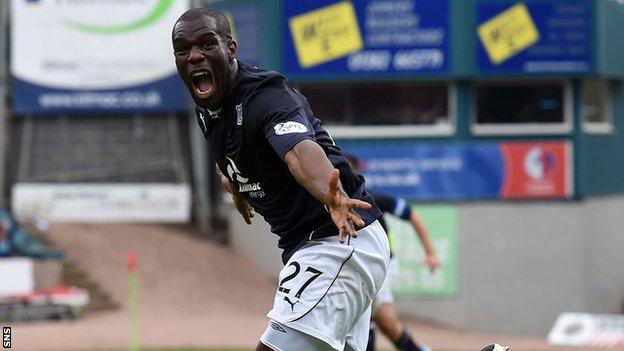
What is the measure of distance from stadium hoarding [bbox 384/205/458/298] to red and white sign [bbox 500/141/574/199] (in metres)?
0.95

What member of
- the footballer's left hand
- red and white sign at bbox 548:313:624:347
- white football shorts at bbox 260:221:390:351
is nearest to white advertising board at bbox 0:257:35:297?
red and white sign at bbox 548:313:624:347

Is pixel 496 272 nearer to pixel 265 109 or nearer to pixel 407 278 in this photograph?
pixel 407 278

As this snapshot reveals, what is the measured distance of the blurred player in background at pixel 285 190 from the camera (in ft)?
18.2

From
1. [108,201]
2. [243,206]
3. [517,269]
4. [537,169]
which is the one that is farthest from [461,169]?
[243,206]

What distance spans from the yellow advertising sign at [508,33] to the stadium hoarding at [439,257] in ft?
7.86

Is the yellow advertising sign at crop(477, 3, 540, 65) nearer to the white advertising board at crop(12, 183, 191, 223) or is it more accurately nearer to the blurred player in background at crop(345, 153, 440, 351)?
the white advertising board at crop(12, 183, 191, 223)

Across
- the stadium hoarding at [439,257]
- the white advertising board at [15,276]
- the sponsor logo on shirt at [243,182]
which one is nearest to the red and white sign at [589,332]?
the stadium hoarding at [439,257]

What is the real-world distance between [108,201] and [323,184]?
18086 millimetres

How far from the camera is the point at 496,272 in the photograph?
806 inches

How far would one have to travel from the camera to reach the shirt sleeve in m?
5.35

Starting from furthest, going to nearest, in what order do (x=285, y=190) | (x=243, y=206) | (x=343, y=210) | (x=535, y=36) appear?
1. (x=535, y=36)
2. (x=243, y=206)
3. (x=285, y=190)
4. (x=343, y=210)

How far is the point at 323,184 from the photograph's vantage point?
5.28 meters

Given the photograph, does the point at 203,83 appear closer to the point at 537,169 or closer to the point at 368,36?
the point at 368,36

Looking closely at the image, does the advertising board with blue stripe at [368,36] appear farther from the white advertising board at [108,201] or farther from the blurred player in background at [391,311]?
the blurred player in background at [391,311]
